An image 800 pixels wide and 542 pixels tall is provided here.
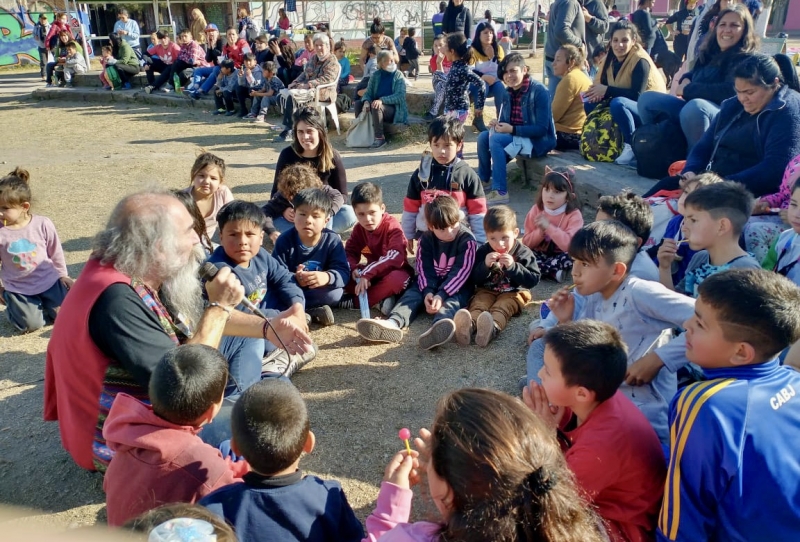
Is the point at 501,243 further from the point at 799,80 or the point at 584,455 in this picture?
the point at 799,80

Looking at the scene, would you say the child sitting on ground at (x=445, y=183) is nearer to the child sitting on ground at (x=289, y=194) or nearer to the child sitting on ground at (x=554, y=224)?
the child sitting on ground at (x=554, y=224)

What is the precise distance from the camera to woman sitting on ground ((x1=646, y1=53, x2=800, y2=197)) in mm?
4195

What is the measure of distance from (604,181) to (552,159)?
0.92m

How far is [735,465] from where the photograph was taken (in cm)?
172

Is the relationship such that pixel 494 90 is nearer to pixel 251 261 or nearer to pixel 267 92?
pixel 267 92

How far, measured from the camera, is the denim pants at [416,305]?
417 cm

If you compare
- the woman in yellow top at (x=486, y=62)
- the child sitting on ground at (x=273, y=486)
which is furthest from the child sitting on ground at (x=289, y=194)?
the woman in yellow top at (x=486, y=62)

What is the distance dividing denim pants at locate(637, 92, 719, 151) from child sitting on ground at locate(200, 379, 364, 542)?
473cm

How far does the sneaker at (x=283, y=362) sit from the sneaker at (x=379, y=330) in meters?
0.36

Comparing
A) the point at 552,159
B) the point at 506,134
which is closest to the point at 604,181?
the point at 552,159

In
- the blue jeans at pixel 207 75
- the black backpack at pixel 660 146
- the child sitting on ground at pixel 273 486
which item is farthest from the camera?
the blue jeans at pixel 207 75

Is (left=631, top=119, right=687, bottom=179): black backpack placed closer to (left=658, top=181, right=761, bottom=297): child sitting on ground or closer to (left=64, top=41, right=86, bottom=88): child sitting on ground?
(left=658, top=181, right=761, bottom=297): child sitting on ground

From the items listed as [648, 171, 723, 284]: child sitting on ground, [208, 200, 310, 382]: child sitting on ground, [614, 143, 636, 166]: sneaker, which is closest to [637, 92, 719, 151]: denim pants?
[614, 143, 636, 166]: sneaker

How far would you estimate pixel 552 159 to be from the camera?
671cm
